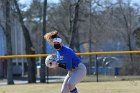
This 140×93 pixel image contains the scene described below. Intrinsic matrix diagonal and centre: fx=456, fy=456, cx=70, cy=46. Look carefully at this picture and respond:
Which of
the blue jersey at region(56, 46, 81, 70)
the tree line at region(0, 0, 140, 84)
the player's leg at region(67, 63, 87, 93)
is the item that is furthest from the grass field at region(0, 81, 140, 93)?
the tree line at region(0, 0, 140, 84)

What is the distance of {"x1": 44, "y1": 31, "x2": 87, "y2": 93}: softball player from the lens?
983 centimetres

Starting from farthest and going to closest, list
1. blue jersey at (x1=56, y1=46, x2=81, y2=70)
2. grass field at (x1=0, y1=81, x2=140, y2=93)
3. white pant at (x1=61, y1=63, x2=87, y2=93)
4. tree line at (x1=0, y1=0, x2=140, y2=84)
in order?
tree line at (x1=0, y1=0, x2=140, y2=84) < grass field at (x1=0, y1=81, x2=140, y2=93) < white pant at (x1=61, y1=63, x2=87, y2=93) < blue jersey at (x1=56, y1=46, x2=81, y2=70)

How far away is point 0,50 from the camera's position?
198 feet

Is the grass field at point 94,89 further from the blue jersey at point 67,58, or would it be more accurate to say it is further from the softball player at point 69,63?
the blue jersey at point 67,58

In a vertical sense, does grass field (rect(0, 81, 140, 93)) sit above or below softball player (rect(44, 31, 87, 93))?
below

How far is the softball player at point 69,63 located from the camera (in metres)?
9.83

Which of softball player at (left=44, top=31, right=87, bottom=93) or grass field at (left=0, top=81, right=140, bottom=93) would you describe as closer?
softball player at (left=44, top=31, right=87, bottom=93)

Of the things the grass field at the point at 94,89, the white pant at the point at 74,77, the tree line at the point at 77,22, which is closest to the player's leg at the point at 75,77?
the white pant at the point at 74,77

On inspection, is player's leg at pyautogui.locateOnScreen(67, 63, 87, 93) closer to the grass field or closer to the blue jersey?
the blue jersey

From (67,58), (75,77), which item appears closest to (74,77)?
(75,77)

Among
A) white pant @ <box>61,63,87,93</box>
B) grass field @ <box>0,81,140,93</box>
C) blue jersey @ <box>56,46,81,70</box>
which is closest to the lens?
blue jersey @ <box>56,46,81,70</box>

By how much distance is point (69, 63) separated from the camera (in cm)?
983

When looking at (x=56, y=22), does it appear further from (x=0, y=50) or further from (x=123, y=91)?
(x=123, y=91)

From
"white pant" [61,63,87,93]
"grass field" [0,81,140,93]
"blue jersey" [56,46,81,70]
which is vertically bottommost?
"grass field" [0,81,140,93]
